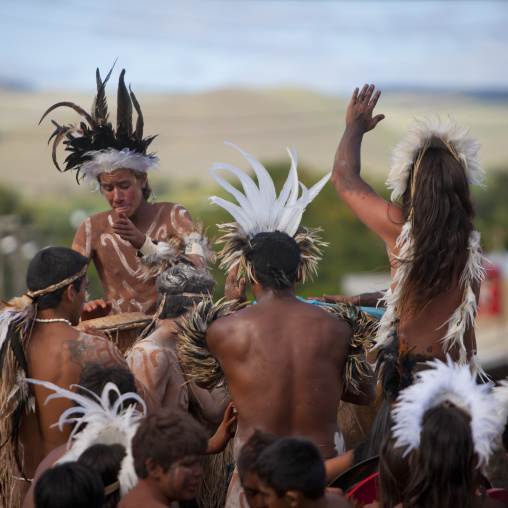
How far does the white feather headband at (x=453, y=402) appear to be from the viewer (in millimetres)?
2828

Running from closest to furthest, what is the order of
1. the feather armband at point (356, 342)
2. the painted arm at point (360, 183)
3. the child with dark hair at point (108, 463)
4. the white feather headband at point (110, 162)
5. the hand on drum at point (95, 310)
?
1. the child with dark hair at point (108, 463)
2. the feather armband at point (356, 342)
3. the painted arm at point (360, 183)
4. the hand on drum at point (95, 310)
5. the white feather headband at point (110, 162)

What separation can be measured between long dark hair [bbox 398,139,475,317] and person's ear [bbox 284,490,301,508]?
4.39 ft

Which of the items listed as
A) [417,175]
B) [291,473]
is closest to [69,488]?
[291,473]

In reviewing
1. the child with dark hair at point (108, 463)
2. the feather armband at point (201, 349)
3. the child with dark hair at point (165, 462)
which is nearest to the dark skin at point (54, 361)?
the feather armband at point (201, 349)

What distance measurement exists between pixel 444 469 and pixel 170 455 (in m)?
0.93

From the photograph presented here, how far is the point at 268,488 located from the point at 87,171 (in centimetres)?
339

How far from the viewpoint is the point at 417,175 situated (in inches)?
151

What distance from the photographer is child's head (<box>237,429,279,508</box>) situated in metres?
2.87

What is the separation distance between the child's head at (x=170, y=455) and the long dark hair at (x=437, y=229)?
53.6 inches

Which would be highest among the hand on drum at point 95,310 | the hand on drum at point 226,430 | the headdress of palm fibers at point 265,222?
the headdress of palm fibers at point 265,222

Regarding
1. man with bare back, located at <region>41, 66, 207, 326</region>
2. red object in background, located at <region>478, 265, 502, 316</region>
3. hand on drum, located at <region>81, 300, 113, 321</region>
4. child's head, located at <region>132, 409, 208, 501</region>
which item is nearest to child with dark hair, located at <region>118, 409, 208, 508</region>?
child's head, located at <region>132, 409, 208, 501</region>

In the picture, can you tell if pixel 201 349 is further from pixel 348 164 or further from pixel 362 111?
pixel 362 111

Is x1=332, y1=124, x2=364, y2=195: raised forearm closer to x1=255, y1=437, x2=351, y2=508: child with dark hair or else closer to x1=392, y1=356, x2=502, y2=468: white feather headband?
x1=392, y1=356, x2=502, y2=468: white feather headband

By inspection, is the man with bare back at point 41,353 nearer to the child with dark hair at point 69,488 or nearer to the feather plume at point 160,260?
the child with dark hair at point 69,488
